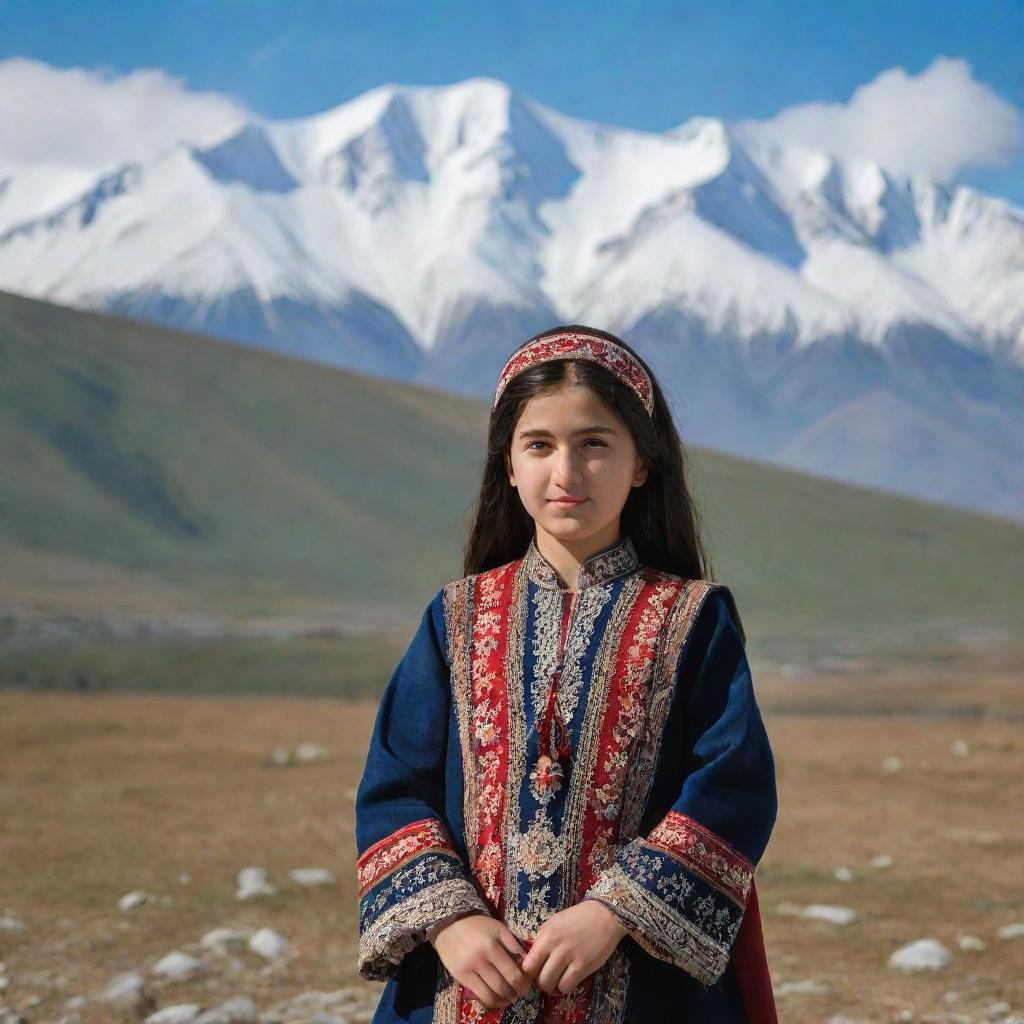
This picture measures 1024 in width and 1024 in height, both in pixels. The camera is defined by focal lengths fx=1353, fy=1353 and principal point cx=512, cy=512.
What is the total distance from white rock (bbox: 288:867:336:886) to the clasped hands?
211cm

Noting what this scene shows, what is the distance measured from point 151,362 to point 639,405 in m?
11.9

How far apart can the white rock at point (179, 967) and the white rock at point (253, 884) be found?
1.71ft

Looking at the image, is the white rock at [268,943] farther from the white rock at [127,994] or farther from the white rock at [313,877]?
the white rock at [313,877]

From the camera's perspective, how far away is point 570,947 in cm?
133

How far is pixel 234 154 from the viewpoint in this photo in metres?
82.7

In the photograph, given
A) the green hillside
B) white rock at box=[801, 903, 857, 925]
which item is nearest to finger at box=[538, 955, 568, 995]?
white rock at box=[801, 903, 857, 925]

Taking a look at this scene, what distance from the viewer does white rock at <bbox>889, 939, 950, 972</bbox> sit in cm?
279

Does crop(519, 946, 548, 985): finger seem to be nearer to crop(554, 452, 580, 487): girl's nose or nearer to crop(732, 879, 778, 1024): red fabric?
crop(732, 879, 778, 1024): red fabric

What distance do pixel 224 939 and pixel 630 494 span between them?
176 centimetres

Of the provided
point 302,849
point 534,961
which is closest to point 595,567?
point 534,961

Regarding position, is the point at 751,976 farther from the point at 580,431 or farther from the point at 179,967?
the point at 179,967

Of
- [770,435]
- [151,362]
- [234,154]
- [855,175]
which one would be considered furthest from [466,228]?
[151,362]

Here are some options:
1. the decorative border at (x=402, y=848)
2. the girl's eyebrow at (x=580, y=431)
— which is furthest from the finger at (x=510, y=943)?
the girl's eyebrow at (x=580, y=431)

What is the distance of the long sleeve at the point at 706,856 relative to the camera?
1.36 meters
